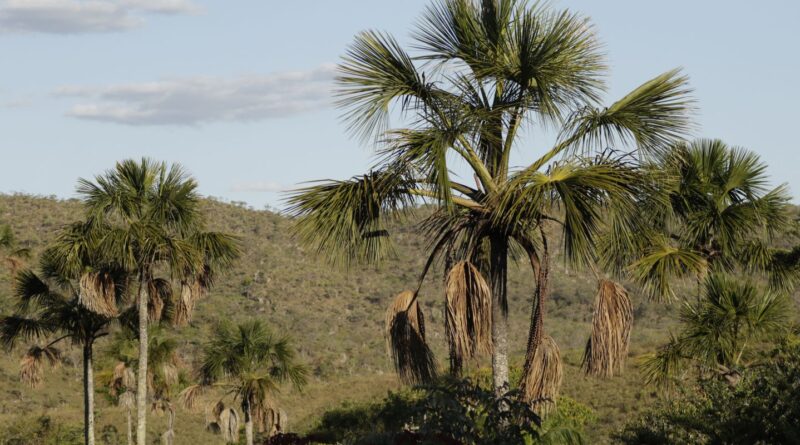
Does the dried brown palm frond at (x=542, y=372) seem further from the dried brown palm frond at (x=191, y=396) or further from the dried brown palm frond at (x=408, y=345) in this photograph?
the dried brown palm frond at (x=191, y=396)

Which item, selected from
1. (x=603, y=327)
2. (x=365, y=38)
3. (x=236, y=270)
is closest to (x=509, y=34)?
(x=365, y=38)

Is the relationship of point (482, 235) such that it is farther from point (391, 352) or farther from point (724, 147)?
point (724, 147)

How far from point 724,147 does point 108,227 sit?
14902mm

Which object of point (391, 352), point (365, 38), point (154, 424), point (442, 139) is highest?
point (365, 38)

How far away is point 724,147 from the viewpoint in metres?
17.2

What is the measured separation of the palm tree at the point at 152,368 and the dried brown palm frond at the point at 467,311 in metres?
20.9

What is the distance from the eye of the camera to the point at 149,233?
79.4 ft

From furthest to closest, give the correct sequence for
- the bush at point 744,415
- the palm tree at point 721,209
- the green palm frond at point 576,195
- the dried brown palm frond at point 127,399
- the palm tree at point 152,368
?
the dried brown palm frond at point 127,399
the palm tree at point 152,368
the palm tree at point 721,209
the bush at point 744,415
the green palm frond at point 576,195

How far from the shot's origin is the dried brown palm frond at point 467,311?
413 inches

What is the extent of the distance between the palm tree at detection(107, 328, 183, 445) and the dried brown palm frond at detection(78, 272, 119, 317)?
16.5 ft

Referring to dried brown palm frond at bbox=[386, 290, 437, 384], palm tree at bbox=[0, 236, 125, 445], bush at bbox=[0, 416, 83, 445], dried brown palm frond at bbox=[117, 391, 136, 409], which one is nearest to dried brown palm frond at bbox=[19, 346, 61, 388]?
palm tree at bbox=[0, 236, 125, 445]

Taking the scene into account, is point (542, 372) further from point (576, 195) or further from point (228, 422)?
point (228, 422)

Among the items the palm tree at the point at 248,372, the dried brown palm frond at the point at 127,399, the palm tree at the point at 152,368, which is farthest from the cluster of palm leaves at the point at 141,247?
the dried brown palm frond at the point at 127,399

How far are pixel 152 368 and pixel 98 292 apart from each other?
22.1ft
